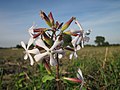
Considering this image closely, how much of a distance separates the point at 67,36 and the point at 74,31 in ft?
0.28

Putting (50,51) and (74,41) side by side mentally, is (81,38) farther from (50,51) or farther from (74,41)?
(50,51)

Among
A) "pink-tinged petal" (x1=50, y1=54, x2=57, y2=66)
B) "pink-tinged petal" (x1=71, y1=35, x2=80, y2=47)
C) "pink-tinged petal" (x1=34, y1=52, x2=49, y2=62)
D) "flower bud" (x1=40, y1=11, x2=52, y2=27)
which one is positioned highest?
"flower bud" (x1=40, y1=11, x2=52, y2=27)

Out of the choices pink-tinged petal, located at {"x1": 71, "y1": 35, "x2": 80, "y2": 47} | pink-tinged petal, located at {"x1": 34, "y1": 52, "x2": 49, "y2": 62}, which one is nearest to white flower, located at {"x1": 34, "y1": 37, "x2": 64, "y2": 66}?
pink-tinged petal, located at {"x1": 34, "y1": 52, "x2": 49, "y2": 62}

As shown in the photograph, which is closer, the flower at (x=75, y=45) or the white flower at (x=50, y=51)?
the white flower at (x=50, y=51)

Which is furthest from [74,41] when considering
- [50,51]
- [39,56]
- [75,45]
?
[39,56]

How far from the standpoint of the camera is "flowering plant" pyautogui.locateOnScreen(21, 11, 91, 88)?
166cm

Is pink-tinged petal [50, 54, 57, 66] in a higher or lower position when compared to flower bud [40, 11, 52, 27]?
lower

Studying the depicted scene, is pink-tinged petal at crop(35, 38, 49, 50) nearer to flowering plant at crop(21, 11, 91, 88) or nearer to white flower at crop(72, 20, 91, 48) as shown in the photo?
flowering plant at crop(21, 11, 91, 88)

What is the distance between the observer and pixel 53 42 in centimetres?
176

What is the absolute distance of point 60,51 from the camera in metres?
1.63

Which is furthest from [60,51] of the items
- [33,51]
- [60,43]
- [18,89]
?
[18,89]

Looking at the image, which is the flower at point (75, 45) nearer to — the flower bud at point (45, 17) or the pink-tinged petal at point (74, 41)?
the pink-tinged petal at point (74, 41)

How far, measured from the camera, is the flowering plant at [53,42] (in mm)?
1660

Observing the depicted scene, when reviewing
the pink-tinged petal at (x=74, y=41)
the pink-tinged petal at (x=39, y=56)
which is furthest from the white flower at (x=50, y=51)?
the pink-tinged petal at (x=74, y=41)
